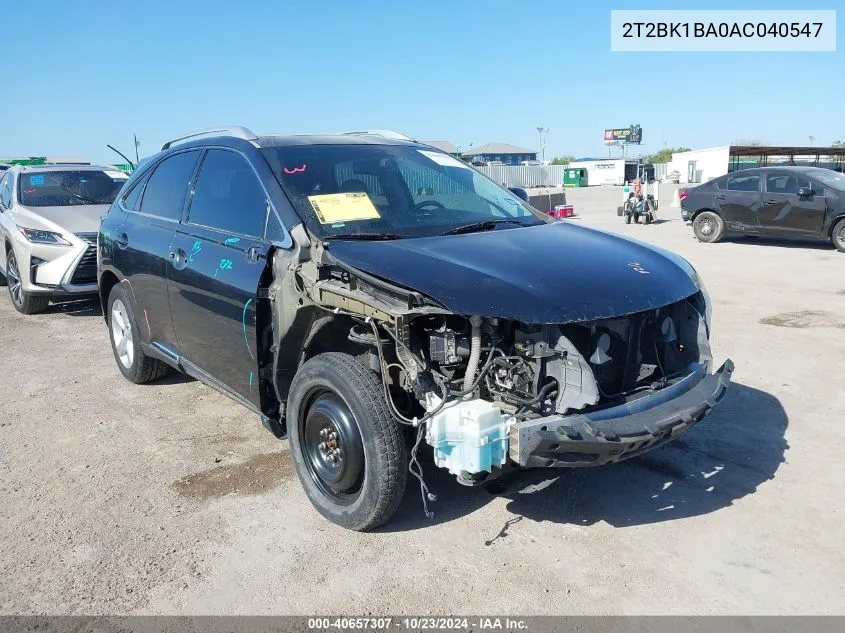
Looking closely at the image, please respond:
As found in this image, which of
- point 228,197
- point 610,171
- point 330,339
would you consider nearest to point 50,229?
point 228,197

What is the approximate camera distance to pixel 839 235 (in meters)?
12.4

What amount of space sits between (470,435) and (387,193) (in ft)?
5.77

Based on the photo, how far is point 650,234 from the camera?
1664 cm

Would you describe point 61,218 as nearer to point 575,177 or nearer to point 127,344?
point 127,344

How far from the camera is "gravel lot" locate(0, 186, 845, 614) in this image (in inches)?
118

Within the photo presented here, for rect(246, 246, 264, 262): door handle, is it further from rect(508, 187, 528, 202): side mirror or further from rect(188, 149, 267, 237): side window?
rect(508, 187, 528, 202): side mirror

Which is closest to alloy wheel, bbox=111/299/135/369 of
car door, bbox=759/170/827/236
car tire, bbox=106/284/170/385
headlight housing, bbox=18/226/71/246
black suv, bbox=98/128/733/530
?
car tire, bbox=106/284/170/385

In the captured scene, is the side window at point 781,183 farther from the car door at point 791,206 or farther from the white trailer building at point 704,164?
the white trailer building at point 704,164

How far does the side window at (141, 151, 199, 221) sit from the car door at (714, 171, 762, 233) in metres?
11.8

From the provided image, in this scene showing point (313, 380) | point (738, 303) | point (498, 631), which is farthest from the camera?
point (738, 303)

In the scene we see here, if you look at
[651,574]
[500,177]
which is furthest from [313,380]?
[500,177]

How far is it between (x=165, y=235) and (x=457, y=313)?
2650 mm

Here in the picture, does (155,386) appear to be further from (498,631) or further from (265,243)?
(498,631)

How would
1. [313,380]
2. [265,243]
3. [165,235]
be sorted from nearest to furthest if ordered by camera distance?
1. [313,380]
2. [265,243]
3. [165,235]
